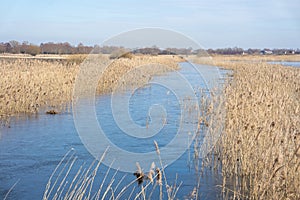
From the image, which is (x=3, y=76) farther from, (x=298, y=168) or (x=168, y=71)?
(x=168, y=71)

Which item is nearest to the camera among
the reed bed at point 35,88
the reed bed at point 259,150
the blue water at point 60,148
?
the reed bed at point 259,150

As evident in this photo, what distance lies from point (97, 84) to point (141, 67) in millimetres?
3565

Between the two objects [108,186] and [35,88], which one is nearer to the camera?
[108,186]

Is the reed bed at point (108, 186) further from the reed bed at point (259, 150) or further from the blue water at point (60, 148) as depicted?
the reed bed at point (259, 150)

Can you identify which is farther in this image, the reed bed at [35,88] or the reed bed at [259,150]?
the reed bed at [35,88]

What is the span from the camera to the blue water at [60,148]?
17.6 ft

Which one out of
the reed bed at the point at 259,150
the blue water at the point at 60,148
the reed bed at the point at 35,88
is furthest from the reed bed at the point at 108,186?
the reed bed at the point at 35,88

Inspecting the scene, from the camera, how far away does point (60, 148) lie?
7094 mm

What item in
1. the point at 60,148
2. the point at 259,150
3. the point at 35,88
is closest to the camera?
the point at 259,150

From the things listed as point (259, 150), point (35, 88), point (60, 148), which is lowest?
point (60, 148)

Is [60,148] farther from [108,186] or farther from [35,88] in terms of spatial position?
[35,88]

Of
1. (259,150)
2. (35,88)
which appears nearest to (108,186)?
(259,150)

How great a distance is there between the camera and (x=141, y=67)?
17.6 metres

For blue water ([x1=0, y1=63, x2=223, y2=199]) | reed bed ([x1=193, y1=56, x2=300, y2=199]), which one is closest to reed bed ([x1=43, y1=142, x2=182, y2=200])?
blue water ([x1=0, y1=63, x2=223, y2=199])
